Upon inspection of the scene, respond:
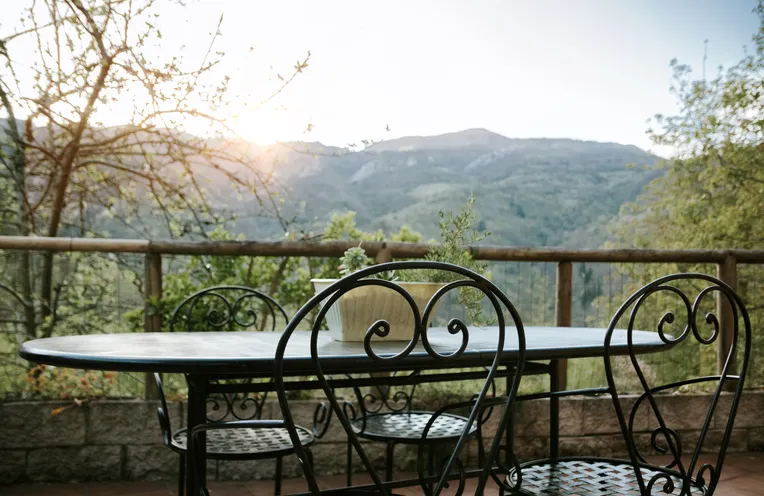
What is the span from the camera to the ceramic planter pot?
5.35ft

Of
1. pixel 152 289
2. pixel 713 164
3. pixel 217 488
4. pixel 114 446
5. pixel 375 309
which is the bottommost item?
pixel 217 488

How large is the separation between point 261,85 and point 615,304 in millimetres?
2435

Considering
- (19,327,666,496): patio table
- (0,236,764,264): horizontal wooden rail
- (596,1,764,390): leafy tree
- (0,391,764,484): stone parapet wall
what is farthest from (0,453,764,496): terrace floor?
(596,1,764,390): leafy tree

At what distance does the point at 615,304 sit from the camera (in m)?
3.96

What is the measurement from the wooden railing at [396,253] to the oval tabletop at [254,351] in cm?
113

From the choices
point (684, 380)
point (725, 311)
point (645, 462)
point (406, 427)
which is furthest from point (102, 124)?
point (725, 311)

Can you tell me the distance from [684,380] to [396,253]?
4.62 ft

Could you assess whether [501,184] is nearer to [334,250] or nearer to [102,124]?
[102,124]

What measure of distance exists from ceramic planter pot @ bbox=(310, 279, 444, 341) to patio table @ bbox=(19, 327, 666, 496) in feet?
0.12

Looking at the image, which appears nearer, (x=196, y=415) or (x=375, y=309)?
(x=196, y=415)

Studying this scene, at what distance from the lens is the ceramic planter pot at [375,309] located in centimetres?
163

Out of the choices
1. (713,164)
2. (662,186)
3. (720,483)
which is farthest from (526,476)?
(662,186)

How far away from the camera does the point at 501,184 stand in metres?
18.0

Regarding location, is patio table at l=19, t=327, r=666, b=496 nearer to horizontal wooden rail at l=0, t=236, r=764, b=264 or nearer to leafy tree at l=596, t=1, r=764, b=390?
horizontal wooden rail at l=0, t=236, r=764, b=264
